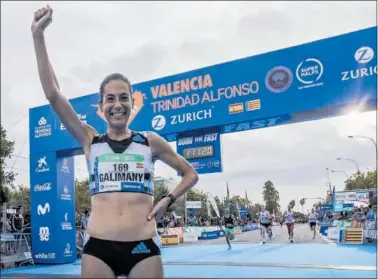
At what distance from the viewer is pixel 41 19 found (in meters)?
2.64

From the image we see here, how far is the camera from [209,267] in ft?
33.0

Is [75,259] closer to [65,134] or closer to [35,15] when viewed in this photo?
[65,134]

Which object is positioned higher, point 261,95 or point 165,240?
point 261,95

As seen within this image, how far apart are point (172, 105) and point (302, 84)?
3.27 meters

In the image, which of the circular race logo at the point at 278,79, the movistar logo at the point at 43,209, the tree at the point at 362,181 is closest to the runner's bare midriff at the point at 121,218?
the circular race logo at the point at 278,79

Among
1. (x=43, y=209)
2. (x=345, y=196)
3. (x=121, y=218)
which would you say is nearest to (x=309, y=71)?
(x=121, y=218)

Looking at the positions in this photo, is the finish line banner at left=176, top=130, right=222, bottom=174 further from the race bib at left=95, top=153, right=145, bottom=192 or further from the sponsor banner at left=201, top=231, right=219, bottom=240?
the sponsor banner at left=201, top=231, right=219, bottom=240

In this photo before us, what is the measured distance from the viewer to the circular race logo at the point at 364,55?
343 inches

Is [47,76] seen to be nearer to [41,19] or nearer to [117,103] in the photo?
[41,19]

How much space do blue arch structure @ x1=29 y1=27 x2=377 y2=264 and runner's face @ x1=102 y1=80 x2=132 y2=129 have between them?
7191 millimetres

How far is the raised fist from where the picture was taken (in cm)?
263

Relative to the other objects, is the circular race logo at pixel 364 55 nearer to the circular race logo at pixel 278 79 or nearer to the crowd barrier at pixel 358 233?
the circular race logo at pixel 278 79

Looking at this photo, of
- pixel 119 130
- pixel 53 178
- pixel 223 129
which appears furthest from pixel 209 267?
pixel 119 130

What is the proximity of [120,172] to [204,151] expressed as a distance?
8150mm
